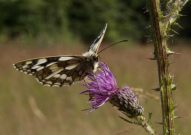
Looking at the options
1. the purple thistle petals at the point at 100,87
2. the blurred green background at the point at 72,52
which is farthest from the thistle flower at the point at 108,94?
the blurred green background at the point at 72,52

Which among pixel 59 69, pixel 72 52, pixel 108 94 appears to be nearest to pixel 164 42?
pixel 108 94

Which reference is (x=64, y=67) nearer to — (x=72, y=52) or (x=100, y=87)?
(x=100, y=87)

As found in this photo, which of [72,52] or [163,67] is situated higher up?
[163,67]

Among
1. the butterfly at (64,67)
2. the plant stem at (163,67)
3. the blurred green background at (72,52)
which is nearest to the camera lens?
the plant stem at (163,67)

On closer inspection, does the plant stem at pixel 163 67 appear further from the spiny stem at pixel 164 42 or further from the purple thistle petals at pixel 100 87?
the purple thistle petals at pixel 100 87

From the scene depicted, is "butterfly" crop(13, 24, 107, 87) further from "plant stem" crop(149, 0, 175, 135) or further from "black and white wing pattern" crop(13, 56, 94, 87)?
"plant stem" crop(149, 0, 175, 135)

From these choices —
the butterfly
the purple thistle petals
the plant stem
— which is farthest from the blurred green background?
the butterfly

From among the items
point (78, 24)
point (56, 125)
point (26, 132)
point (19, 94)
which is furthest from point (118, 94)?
point (78, 24)

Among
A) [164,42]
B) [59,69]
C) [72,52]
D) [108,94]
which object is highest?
[164,42]
